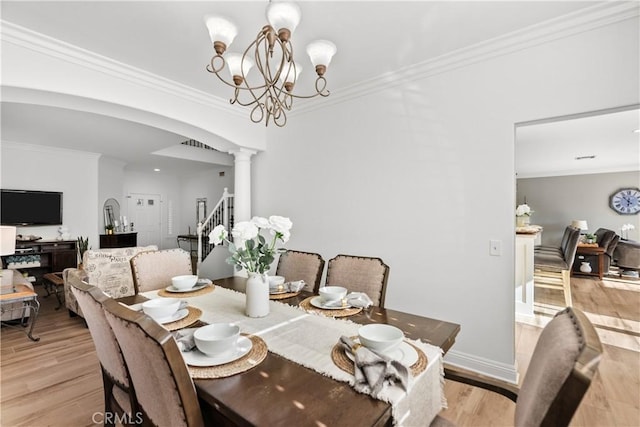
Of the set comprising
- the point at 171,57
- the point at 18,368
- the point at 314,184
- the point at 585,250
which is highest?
the point at 171,57

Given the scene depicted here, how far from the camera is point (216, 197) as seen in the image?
872 cm

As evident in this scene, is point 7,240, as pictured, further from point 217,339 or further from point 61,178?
point 61,178

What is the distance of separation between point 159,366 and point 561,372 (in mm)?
1058

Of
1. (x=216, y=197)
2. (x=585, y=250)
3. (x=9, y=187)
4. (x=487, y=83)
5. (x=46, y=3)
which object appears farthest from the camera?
(x=216, y=197)

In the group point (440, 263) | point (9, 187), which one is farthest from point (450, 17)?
point (9, 187)

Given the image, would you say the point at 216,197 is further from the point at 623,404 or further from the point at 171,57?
the point at 623,404

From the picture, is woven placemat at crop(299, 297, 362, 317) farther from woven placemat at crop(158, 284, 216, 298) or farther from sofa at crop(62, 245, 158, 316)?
sofa at crop(62, 245, 158, 316)

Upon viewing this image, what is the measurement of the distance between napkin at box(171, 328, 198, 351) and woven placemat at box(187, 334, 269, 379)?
0.36ft

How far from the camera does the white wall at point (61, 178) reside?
18.0 ft

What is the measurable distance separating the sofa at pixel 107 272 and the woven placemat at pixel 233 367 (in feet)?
9.82

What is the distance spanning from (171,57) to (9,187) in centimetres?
528

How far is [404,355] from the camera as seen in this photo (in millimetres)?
1159

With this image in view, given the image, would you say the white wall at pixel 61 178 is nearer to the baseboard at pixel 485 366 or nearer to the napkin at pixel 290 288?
the napkin at pixel 290 288

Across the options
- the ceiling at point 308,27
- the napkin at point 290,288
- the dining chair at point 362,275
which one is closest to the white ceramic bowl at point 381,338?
the dining chair at point 362,275
